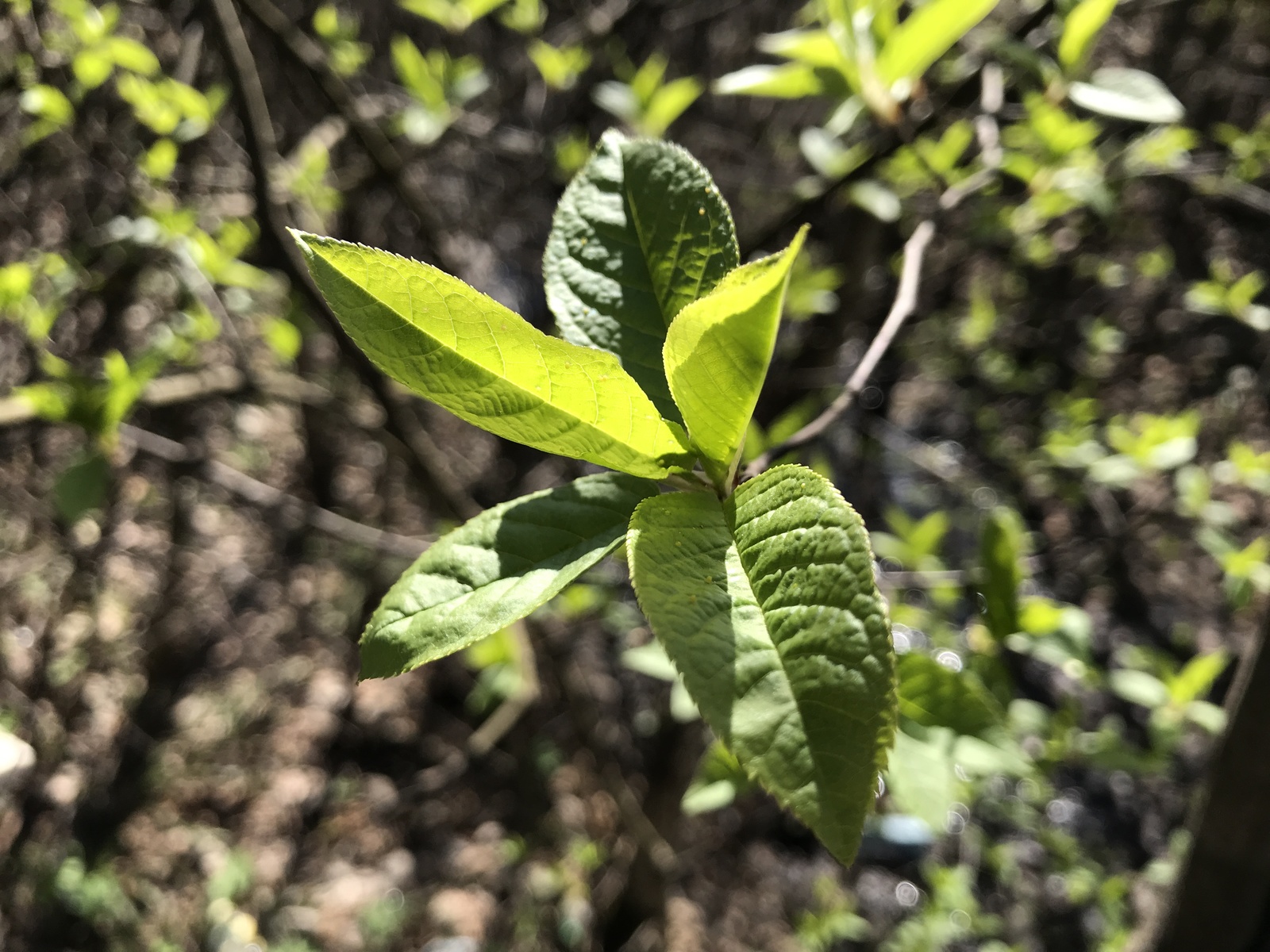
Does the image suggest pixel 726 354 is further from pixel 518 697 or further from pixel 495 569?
pixel 518 697

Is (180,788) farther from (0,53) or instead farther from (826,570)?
(826,570)

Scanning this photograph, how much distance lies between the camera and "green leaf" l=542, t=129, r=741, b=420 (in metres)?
0.63

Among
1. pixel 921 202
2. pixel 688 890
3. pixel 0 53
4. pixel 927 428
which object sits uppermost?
pixel 0 53

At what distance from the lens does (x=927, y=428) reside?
4246mm

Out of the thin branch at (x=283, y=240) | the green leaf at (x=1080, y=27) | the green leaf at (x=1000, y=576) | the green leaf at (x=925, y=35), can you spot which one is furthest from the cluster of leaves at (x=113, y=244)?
the green leaf at (x=1080, y=27)

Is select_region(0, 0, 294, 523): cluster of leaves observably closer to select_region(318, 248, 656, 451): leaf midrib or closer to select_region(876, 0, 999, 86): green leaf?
select_region(318, 248, 656, 451): leaf midrib

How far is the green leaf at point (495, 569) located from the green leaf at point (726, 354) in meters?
0.08

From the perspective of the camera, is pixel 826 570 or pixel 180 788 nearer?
pixel 826 570

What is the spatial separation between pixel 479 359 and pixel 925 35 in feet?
2.67

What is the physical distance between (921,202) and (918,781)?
133 centimetres

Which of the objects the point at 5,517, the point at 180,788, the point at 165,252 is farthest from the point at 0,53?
the point at 180,788

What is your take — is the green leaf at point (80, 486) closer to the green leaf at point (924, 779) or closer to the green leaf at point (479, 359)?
the green leaf at point (479, 359)

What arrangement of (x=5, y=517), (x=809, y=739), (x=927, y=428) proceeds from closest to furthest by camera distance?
(x=809, y=739) → (x=5, y=517) → (x=927, y=428)

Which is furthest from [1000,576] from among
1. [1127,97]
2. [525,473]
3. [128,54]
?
[525,473]
